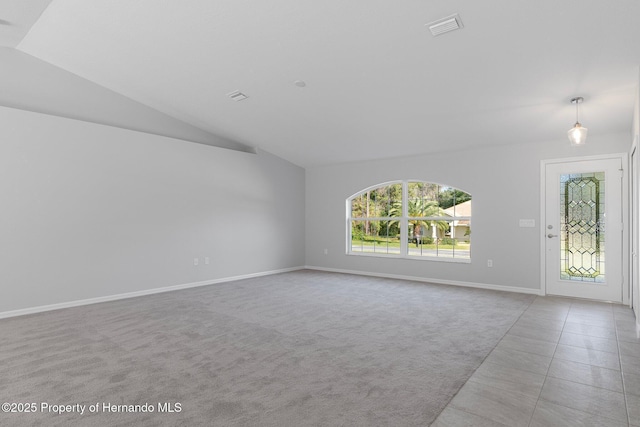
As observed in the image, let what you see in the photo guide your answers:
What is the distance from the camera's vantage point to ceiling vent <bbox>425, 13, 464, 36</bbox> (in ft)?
9.91

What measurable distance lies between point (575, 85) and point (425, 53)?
170 centimetres

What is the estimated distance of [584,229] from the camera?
5.01m

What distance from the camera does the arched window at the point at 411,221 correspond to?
20.5 feet

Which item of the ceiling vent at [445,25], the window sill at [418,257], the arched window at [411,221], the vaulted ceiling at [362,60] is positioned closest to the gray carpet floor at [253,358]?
the window sill at [418,257]

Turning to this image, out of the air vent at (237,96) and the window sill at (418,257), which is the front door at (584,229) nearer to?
the window sill at (418,257)

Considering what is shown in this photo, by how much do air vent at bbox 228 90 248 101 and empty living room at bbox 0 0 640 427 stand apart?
2.3 inches

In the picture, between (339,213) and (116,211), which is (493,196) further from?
(116,211)

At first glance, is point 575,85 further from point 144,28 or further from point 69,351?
point 69,351

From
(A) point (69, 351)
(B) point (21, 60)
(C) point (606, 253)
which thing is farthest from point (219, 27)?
(C) point (606, 253)

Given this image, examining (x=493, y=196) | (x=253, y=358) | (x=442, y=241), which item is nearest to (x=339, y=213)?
(x=442, y=241)

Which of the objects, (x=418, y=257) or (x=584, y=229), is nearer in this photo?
(x=584, y=229)

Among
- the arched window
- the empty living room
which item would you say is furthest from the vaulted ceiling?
the arched window

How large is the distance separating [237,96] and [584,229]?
5335mm

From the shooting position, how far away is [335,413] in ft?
6.78
